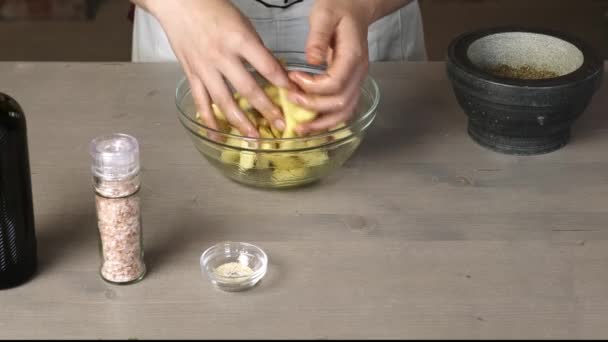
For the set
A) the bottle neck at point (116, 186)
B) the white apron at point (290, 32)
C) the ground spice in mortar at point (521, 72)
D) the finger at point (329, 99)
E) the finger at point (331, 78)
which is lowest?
the white apron at point (290, 32)

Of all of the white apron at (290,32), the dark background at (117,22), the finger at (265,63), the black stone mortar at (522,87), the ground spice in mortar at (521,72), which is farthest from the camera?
the dark background at (117,22)

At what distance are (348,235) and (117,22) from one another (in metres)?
2.61

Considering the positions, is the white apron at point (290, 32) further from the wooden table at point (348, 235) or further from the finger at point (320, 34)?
the finger at point (320, 34)

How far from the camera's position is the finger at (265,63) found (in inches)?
40.3

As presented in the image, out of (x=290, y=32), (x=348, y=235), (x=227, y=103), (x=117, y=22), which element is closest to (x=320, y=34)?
(x=227, y=103)

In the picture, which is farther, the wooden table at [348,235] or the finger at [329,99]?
the finger at [329,99]

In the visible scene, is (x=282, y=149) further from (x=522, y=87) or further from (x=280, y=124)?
(x=522, y=87)

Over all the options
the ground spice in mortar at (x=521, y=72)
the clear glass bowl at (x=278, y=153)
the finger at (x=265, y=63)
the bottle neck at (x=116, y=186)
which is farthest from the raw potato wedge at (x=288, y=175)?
the ground spice in mortar at (x=521, y=72)

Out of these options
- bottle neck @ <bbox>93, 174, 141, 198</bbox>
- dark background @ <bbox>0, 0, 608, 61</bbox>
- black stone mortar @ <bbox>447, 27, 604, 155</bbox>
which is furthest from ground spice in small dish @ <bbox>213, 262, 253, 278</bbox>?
dark background @ <bbox>0, 0, 608, 61</bbox>

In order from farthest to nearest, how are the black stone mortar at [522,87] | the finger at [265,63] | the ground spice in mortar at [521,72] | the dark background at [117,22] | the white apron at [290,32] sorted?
the dark background at [117,22], the white apron at [290,32], the ground spice in mortar at [521,72], the black stone mortar at [522,87], the finger at [265,63]

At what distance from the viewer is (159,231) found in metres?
Result: 1.02

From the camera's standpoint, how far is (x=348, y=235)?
3.33 feet

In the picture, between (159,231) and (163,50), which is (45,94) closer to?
(163,50)

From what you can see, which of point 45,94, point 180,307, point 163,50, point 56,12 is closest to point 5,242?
point 180,307
